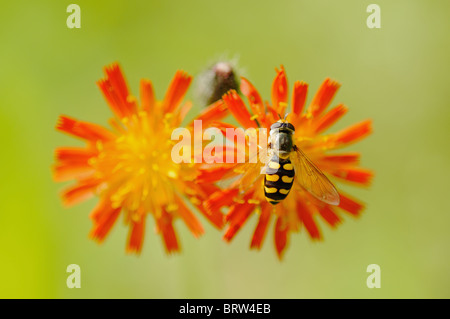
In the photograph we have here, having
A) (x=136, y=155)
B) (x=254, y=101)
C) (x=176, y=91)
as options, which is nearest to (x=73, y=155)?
(x=136, y=155)

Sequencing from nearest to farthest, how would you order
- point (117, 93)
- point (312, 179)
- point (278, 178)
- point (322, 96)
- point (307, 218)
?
point (278, 178) → point (312, 179) → point (322, 96) → point (117, 93) → point (307, 218)

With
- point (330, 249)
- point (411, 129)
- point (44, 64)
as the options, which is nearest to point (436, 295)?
point (330, 249)

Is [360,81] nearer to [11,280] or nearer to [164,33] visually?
[164,33]

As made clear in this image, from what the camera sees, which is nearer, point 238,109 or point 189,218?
point 238,109

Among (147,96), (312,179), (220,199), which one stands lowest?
(220,199)

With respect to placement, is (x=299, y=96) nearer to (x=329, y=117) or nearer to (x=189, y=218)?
(x=329, y=117)

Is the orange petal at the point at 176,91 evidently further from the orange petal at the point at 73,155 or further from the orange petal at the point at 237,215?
the orange petal at the point at 237,215

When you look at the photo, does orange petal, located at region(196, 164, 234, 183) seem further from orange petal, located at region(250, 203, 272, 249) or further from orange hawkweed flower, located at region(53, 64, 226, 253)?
orange petal, located at region(250, 203, 272, 249)
